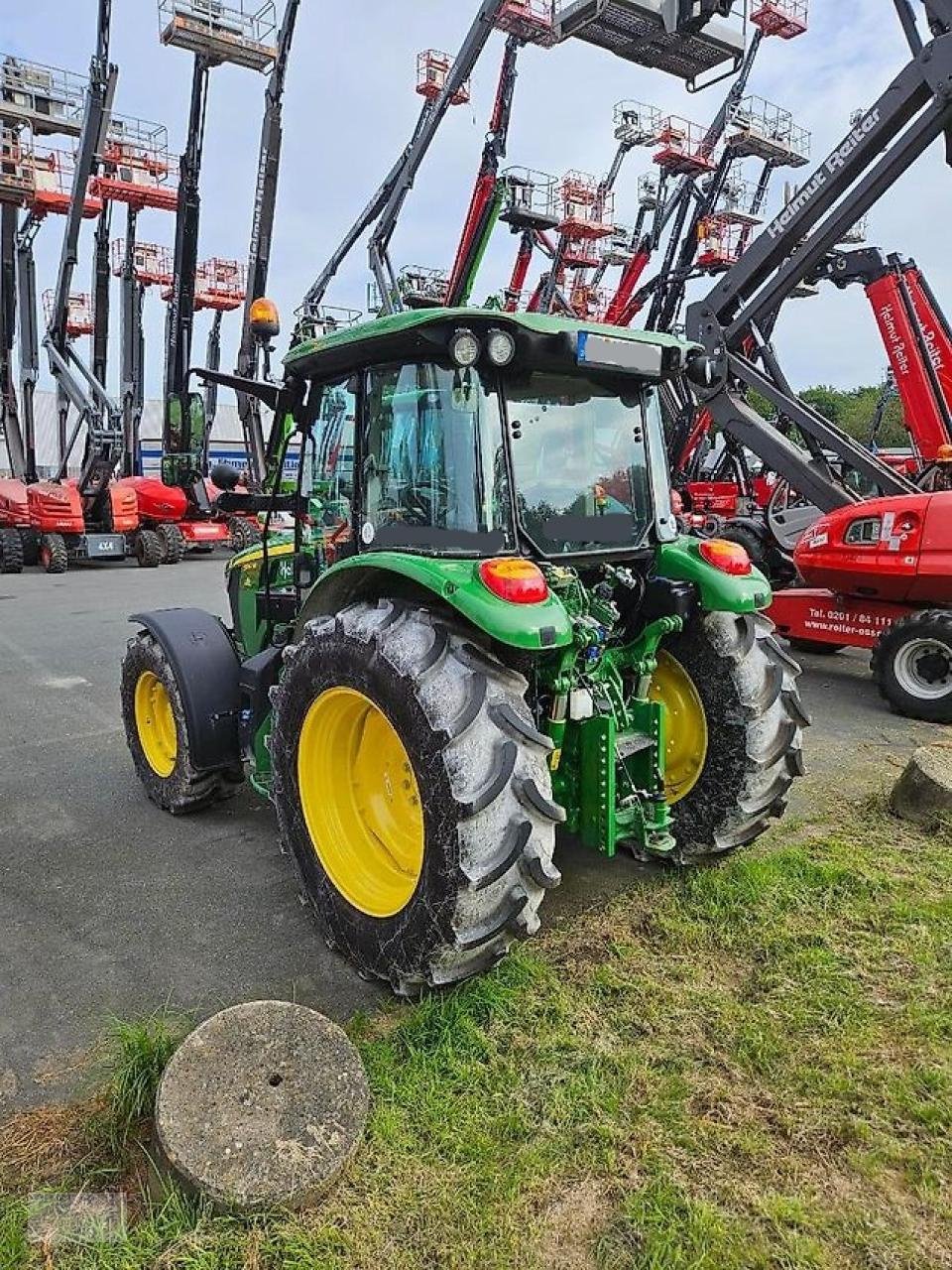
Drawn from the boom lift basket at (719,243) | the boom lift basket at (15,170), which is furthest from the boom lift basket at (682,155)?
the boom lift basket at (15,170)

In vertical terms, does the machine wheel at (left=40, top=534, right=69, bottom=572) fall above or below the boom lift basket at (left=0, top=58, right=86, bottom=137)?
below

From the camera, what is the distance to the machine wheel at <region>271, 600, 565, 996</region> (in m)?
2.47

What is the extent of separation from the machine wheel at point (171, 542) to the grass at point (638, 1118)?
45.1 ft

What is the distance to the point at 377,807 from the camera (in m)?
3.25

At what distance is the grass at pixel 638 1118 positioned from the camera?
1884 millimetres

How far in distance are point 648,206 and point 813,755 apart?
844 inches

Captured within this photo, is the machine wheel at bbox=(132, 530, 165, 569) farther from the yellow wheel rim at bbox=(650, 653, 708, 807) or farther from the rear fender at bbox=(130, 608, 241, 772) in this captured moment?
the yellow wheel rim at bbox=(650, 653, 708, 807)

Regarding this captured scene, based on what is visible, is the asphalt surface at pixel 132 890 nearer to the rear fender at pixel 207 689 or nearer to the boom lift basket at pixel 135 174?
the rear fender at pixel 207 689

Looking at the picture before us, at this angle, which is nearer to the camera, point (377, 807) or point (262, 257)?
point (377, 807)

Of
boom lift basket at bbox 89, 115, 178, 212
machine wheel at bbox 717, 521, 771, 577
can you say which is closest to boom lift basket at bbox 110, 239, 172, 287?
boom lift basket at bbox 89, 115, 178, 212

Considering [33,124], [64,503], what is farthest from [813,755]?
[33,124]

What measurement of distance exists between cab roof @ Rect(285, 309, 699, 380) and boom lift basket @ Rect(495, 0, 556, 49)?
51.9 feet

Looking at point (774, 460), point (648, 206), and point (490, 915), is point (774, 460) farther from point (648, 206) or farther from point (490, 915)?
point (648, 206)

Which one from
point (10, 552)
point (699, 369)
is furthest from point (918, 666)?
point (10, 552)
